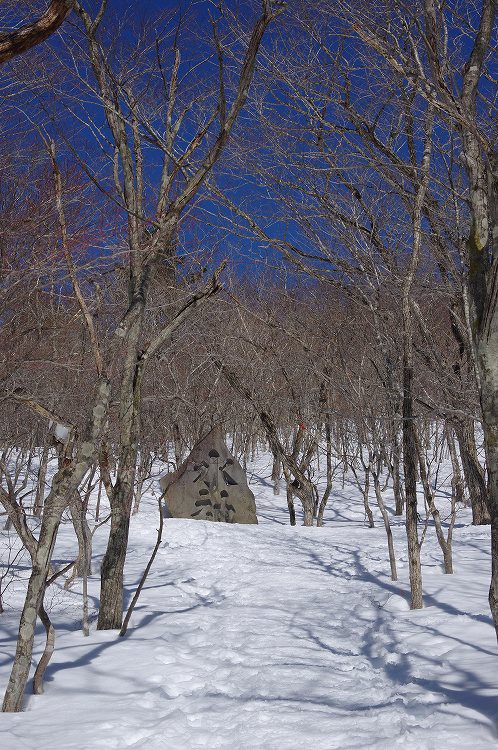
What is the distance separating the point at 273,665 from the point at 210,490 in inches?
390

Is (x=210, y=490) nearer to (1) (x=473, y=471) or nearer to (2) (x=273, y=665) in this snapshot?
(1) (x=473, y=471)

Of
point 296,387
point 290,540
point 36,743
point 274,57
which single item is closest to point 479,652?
point 36,743

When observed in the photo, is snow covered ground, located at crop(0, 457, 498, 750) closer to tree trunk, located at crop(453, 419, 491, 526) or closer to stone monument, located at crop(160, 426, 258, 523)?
tree trunk, located at crop(453, 419, 491, 526)

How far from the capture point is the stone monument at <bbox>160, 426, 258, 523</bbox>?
14.6 meters

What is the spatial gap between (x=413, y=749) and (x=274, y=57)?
5.29 meters

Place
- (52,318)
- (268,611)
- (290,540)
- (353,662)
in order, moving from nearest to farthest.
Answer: (353,662), (268,611), (52,318), (290,540)

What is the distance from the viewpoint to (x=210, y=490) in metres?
14.8

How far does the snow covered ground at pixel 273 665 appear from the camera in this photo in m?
3.53

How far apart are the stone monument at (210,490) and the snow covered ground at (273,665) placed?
196 inches

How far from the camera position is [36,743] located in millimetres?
3262

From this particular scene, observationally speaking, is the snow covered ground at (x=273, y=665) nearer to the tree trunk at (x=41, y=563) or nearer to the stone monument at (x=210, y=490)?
the tree trunk at (x=41, y=563)

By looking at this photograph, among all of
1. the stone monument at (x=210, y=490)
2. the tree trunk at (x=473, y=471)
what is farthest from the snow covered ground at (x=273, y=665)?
the stone monument at (x=210, y=490)

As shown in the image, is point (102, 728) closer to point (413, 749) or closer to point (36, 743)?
point (36, 743)

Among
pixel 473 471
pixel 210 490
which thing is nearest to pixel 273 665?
pixel 473 471
